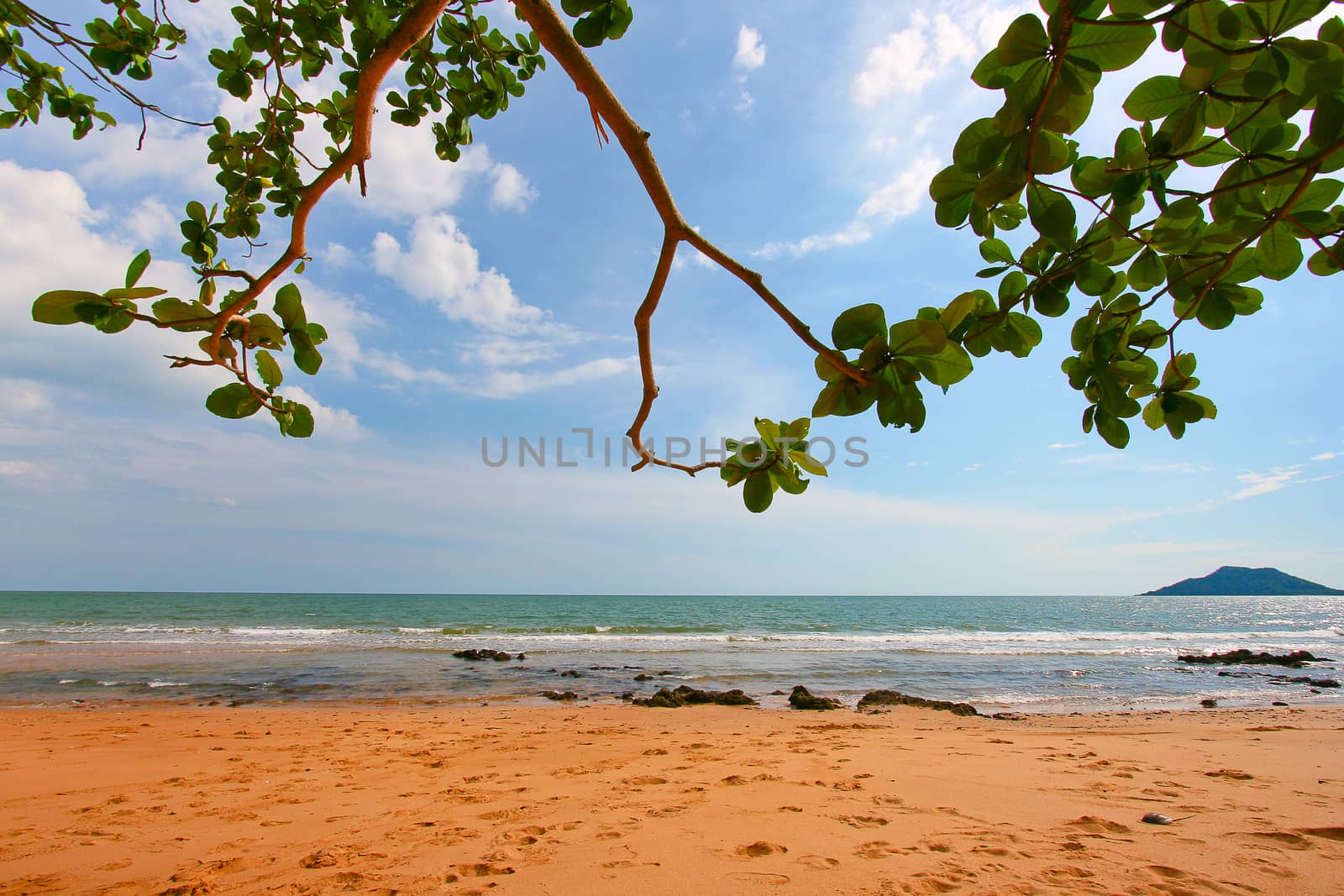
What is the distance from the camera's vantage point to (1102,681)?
38.8ft

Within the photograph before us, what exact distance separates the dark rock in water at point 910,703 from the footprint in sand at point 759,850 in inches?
249

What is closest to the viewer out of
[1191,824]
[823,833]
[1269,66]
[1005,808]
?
[1269,66]

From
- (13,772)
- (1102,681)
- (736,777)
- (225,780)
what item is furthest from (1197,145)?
(1102,681)

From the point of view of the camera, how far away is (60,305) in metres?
0.86

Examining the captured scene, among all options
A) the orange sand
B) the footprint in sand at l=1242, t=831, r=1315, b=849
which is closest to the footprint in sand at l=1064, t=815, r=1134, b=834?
the orange sand

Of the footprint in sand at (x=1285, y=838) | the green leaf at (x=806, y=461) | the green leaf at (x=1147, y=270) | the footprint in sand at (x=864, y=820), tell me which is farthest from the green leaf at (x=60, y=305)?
the footprint in sand at (x=1285, y=838)

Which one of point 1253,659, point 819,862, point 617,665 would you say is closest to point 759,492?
point 819,862

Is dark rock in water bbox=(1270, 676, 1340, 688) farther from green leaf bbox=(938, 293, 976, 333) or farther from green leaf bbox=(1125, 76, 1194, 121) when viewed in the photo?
green leaf bbox=(938, 293, 976, 333)

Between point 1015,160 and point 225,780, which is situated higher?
point 1015,160

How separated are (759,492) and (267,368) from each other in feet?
2.74

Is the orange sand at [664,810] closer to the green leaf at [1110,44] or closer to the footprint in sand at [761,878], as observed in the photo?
the footprint in sand at [761,878]

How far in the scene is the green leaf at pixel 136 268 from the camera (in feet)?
2.82

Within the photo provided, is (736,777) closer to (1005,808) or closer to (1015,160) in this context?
(1005,808)

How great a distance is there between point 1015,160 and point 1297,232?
53cm
